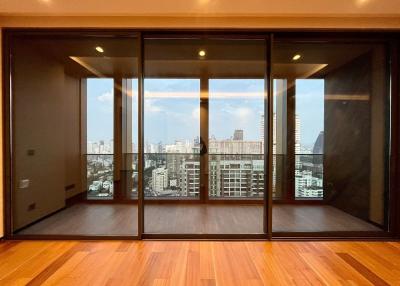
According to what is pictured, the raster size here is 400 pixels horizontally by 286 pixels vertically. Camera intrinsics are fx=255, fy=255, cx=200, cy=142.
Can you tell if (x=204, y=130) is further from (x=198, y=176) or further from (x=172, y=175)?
(x=172, y=175)

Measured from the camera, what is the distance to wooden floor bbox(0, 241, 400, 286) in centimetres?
234

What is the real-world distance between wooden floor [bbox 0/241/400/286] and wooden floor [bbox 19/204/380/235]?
218mm

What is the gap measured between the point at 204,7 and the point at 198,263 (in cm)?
277

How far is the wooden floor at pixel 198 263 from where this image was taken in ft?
7.67

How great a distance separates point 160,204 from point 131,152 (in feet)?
2.78

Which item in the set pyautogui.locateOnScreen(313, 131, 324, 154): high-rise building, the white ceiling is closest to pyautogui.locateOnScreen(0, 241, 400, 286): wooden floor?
pyautogui.locateOnScreen(313, 131, 324, 154): high-rise building

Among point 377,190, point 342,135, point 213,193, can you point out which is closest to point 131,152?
point 213,193

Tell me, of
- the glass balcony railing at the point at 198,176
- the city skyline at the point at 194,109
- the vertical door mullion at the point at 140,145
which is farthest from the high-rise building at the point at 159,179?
the city skyline at the point at 194,109

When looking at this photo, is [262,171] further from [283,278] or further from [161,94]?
[161,94]

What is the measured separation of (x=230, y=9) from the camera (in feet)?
9.48

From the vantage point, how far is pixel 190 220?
11.6 feet

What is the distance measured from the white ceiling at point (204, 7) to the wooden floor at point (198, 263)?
9.02 feet

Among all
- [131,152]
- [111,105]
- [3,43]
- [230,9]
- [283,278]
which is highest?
[230,9]

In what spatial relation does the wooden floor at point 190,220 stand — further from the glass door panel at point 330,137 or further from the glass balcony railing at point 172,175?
the glass balcony railing at point 172,175
